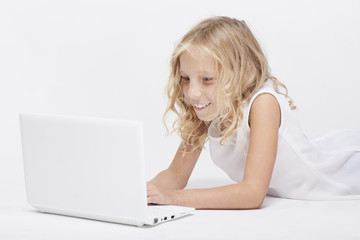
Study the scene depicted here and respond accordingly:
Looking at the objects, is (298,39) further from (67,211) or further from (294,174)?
(67,211)

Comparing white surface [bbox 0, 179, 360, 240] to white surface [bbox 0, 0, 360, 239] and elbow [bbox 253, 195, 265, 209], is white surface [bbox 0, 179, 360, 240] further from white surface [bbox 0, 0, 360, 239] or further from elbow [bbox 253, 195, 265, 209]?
white surface [bbox 0, 0, 360, 239]

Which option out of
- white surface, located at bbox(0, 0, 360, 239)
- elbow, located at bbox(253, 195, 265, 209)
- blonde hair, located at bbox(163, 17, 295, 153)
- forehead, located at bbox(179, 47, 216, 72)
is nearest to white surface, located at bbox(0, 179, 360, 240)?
elbow, located at bbox(253, 195, 265, 209)

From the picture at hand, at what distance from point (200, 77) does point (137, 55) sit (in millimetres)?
1518

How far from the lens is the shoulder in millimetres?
2510

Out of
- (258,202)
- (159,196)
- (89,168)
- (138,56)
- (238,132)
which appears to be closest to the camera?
(89,168)

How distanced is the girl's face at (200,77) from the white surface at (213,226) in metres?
0.39

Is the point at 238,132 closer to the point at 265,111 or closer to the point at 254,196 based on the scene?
the point at 265,111

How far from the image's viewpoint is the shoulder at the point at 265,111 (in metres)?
2.51

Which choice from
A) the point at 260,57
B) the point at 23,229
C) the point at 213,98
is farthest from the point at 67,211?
the point at 260,57

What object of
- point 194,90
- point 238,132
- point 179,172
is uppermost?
point 194,90

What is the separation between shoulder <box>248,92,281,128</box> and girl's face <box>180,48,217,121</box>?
14 centimetres

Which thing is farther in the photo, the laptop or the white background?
the white background

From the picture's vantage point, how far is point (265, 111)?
2.53m

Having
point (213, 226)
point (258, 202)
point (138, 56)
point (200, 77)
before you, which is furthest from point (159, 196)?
point (138, 56)
